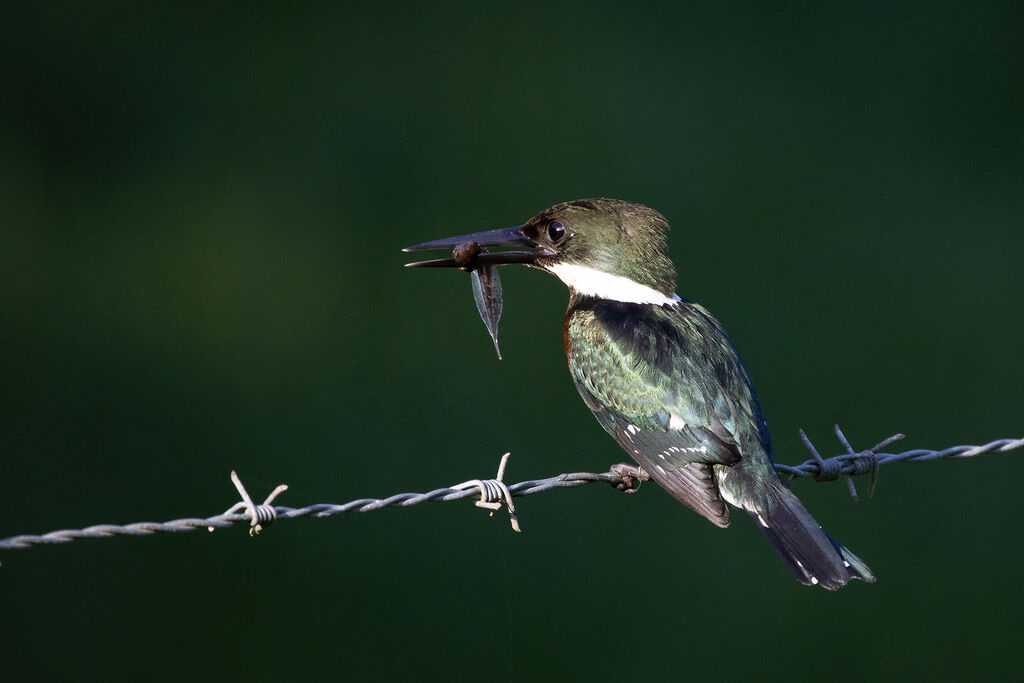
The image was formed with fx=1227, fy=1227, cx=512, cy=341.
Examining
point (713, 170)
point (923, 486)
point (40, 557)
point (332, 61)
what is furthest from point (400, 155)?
point (923, 486)

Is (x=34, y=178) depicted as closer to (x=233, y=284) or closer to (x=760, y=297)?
(x=233, y=284)

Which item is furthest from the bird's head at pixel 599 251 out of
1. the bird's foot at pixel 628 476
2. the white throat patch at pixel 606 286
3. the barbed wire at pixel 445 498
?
the barbed wire at pixel 445 498

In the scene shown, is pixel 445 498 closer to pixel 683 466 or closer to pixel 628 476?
pixel 683 466

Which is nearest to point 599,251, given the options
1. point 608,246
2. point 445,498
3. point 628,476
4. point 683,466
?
point 608,246

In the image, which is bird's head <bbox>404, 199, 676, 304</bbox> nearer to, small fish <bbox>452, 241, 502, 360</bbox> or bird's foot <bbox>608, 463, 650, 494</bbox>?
small fish <bbox>452, 241, 502, 360</bbox>

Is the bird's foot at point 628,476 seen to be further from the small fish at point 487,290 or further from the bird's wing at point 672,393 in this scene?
the small fish at point 487,290
